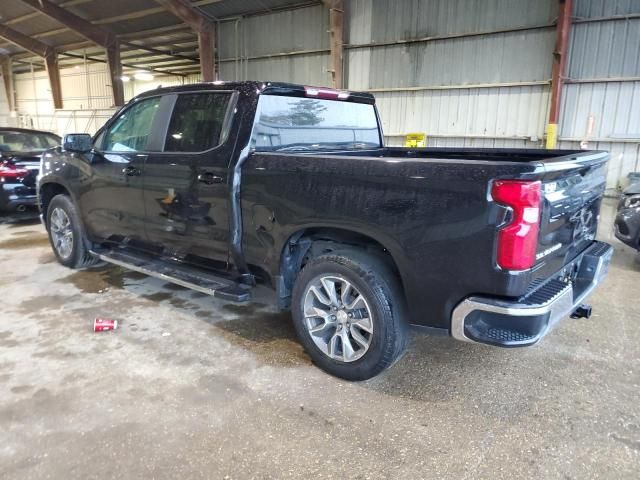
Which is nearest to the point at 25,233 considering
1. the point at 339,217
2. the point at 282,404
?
the point at 282,404

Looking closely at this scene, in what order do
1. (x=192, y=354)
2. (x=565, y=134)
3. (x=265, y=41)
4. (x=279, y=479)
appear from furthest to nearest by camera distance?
(x=265, y=41) → (x=565, y=134) → (x=192, y=354) → (x=279, y=479)

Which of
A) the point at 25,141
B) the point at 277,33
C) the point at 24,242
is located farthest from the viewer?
the point at 277,33

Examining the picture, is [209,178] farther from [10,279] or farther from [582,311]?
[10,279]

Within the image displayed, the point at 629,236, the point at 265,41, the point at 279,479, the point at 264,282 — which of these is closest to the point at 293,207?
the point at 264,282

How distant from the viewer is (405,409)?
104 inches

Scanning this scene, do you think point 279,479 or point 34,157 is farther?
point 34,157

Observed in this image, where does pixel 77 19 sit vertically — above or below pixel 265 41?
above

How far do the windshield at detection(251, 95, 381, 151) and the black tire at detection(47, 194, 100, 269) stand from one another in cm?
252

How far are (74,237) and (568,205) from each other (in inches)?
175

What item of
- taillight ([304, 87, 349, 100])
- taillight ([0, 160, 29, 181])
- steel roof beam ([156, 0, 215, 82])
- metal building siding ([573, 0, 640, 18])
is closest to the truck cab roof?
taillight ([304, 87, 349, 100])

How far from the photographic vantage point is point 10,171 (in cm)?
713

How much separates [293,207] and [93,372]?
1.62m

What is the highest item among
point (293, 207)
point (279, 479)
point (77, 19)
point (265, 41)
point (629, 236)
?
point (77, 19)

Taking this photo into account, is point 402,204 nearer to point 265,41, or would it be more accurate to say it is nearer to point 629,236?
point 629,236
